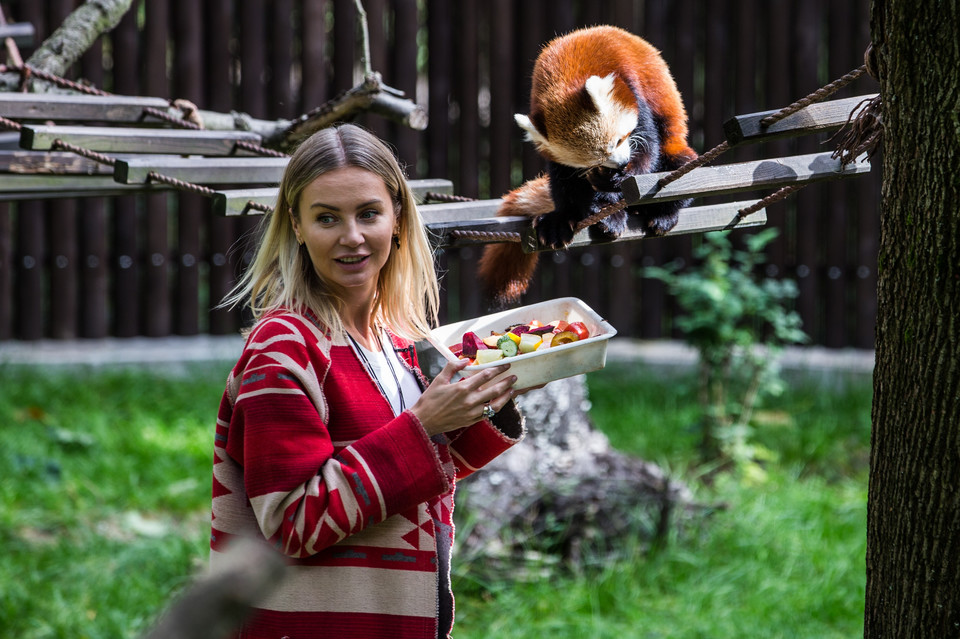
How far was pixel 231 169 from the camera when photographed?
7.32 feet

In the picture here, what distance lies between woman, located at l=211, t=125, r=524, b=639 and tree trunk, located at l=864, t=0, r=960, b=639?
600 mm

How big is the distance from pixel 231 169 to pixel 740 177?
46.7 inches

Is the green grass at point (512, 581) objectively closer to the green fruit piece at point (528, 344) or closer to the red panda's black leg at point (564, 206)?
the red panda's black leg at point (564, 206)

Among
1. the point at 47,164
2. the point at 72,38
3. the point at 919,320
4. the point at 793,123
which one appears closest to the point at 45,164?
the point at 47,164

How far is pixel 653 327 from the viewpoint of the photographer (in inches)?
220

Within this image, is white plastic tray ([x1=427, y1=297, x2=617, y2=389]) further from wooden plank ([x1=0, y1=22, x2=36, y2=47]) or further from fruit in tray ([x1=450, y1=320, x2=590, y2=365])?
wooden plank ([x1=0, y1=22, x2=36, y2=47])

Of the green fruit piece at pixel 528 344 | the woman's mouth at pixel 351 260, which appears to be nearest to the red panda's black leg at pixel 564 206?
the green fruit piece at pixel 528 344

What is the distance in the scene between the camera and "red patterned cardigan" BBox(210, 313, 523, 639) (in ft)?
4.42

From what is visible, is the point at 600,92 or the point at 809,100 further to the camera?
the point at 600,92

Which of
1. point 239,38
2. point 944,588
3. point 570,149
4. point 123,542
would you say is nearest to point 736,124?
point 944,588

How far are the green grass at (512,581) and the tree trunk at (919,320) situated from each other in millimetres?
1769

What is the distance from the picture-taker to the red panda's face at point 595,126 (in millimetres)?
2301

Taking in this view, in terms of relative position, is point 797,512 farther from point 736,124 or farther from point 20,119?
point 20,119

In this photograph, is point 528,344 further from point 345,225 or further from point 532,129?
point 532,129
